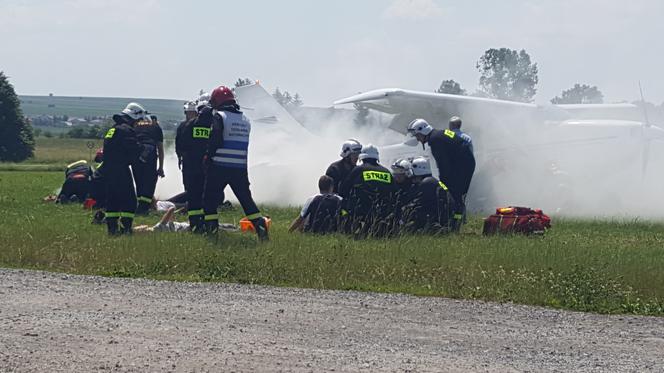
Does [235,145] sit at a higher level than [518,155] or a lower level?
higher

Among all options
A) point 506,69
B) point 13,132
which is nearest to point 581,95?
point 506,69

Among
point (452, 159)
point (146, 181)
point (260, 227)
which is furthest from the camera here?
point (146, 181)

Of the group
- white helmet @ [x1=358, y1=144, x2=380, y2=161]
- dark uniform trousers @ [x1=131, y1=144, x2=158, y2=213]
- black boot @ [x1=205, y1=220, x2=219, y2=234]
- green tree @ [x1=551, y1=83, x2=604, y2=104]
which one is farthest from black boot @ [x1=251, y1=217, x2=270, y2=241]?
green tree @ [x1=551, y1=83, x2=604, y2=104]

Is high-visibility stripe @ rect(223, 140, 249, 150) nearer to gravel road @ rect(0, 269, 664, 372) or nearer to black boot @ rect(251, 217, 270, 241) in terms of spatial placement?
black boot @ rect(251, 217, 270, 241)

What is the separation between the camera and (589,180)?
21.9m

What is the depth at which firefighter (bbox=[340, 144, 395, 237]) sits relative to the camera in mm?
13449

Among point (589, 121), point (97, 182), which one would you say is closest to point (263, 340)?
point (97, 182)

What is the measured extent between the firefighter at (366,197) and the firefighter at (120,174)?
2.91 meters

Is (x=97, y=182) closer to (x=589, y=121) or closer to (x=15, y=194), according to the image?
(x=15, y=194)

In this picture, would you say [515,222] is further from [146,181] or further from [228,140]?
[146,181]

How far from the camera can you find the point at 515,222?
14.9 meters

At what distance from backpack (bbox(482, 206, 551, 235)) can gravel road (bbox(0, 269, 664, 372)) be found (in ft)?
17.4

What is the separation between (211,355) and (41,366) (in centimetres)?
109

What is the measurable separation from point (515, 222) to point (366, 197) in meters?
2.59
